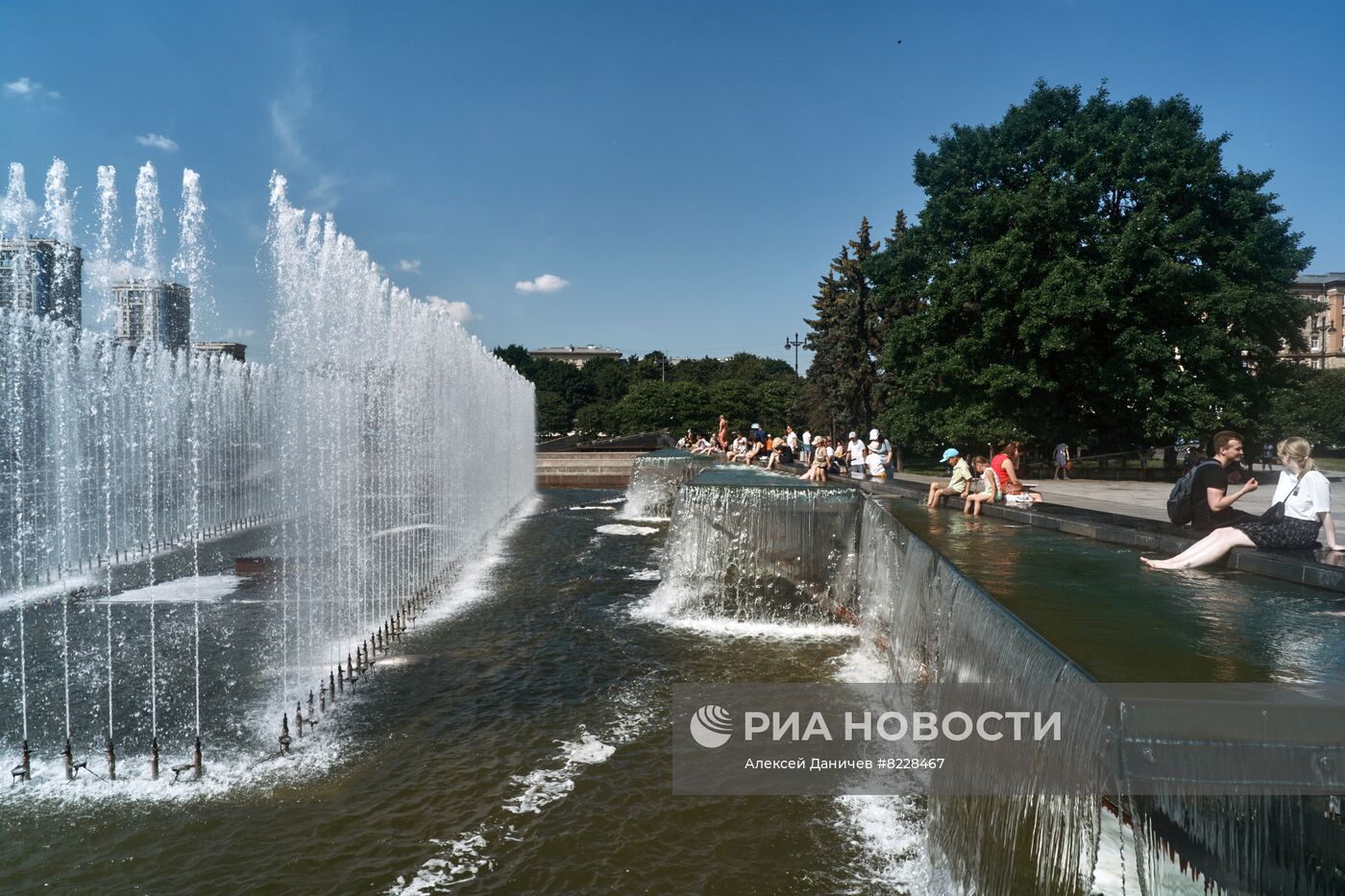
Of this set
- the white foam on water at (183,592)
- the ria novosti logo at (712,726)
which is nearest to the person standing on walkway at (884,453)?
the ria novosti logo at (712,726)

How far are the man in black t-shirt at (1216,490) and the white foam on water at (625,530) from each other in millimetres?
12609

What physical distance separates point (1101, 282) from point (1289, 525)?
1959cm

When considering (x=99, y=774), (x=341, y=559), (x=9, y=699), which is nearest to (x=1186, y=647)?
(x=99, y=774)

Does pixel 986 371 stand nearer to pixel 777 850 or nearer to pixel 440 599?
pixel 440 599

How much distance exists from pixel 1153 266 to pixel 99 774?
27.6m

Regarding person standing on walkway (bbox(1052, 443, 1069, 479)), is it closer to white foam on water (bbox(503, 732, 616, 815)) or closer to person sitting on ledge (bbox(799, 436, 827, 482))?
person sitting on ledge (bbox(799, 436, 827, 482))

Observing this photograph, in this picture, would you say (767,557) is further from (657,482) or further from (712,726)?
(657,482)

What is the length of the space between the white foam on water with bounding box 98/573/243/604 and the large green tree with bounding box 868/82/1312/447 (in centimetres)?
2196

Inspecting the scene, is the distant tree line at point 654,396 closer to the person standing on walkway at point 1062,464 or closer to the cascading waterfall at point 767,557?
the person standing on walkway at point 1062,464

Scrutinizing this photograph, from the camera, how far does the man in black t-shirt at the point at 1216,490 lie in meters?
7.85

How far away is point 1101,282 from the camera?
24.0m

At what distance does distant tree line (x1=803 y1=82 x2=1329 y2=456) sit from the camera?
24578 mm

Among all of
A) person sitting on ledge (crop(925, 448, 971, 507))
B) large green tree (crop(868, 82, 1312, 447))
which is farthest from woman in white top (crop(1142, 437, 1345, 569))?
large green tree (crop(868, 82, 1312, 447))

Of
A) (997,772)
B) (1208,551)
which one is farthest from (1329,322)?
(997,772)
